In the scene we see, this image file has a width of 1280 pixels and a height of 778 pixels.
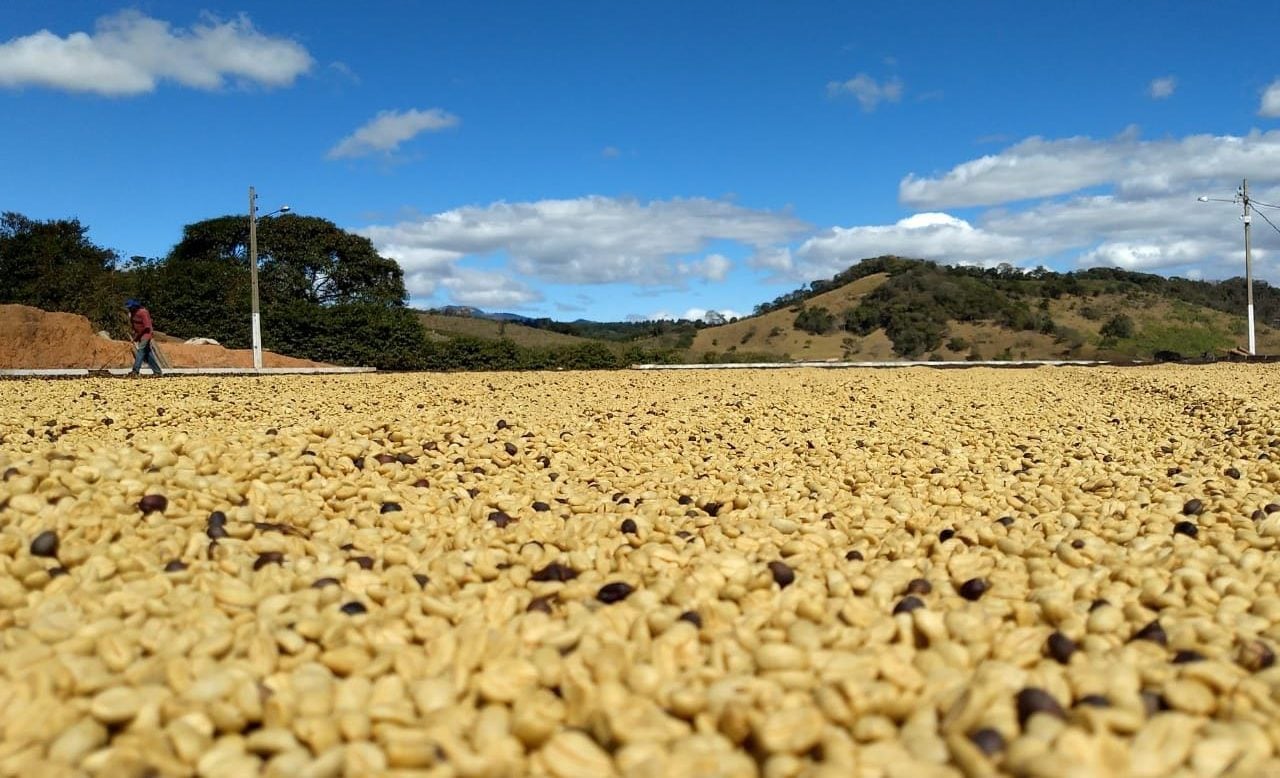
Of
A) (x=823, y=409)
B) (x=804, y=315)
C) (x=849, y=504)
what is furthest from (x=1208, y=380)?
(x=804, y=315)

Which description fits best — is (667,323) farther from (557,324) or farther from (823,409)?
(823,409)

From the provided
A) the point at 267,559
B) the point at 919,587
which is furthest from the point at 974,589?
the point at 267,559

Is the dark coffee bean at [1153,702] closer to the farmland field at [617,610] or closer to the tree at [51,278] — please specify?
the farmland field at [617,610]

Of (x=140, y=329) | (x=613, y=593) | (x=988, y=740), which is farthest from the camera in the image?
(x=140, y=329)

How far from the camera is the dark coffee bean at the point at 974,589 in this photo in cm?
338

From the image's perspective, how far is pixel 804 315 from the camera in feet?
196

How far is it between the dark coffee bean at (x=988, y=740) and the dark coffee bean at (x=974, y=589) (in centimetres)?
131

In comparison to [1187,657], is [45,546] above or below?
above

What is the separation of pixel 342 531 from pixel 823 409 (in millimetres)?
7381

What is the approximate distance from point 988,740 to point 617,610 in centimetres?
131

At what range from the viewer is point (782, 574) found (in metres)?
3.49

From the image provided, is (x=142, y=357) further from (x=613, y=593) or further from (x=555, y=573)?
(x=613, y=593)

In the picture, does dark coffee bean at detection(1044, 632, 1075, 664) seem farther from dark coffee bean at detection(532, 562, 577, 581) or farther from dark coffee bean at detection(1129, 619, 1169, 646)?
dark coffee bean at detection(532, 562, 577, 581)

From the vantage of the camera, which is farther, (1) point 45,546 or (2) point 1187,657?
(1) point 45,546
